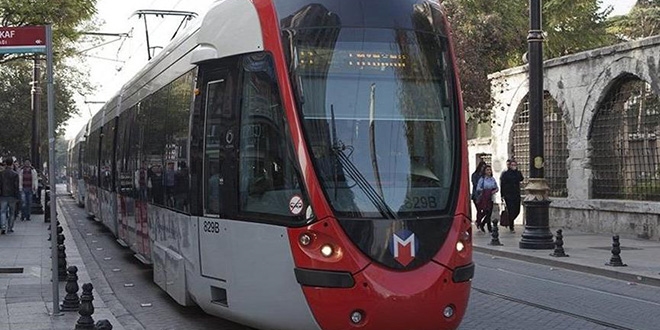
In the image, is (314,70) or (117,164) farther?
(117,164)

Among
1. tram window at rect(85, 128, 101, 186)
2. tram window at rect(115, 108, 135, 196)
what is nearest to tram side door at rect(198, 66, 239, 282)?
tram window at rect(115, 108, 135, 196)

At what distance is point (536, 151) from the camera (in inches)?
650

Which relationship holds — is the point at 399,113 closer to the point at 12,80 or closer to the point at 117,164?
the point at 117,164

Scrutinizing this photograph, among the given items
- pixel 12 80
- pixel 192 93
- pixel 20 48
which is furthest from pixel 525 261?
pixel 12 80

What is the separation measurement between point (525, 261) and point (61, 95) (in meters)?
43.2

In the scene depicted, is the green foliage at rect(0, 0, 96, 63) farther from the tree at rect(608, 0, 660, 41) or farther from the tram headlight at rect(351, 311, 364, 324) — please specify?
the tree at rect(608, 0, 660, 41)

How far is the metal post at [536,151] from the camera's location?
1638cm

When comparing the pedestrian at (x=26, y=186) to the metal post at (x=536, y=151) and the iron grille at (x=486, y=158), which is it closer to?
the iron grille at (x=486, y=158)

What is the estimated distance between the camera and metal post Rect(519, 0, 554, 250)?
53.7 ft

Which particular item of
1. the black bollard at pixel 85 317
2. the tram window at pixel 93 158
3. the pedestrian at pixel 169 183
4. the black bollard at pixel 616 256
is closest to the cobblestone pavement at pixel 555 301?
the black bollard at pixel 616 256

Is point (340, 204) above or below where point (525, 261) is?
above

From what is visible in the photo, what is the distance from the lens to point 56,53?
84.5ft

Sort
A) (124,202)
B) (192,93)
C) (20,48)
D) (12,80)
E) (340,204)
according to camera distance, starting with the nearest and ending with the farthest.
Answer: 1. (340,204)
2. (192,93)
3. (20,48)
4. (124,202)
5. (12,80)

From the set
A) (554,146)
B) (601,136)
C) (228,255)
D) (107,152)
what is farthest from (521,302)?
(554,146)
